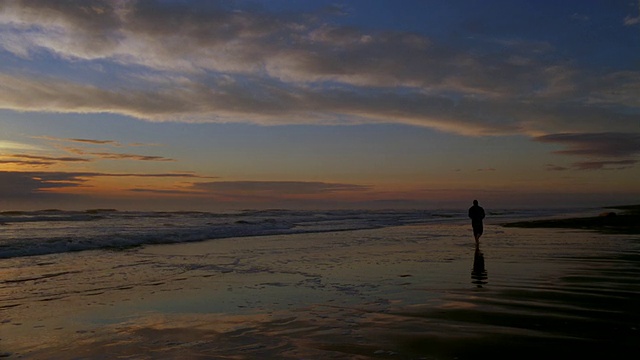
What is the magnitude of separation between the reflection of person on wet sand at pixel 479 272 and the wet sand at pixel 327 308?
0.09m

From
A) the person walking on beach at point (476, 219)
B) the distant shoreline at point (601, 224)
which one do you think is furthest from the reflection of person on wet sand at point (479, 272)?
the distant shoreline at point (601, 224)

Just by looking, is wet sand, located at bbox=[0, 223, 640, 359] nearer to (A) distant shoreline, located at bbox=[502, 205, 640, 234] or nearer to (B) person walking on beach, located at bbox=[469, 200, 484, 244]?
(B) person walking on beach, located at bbox=[469, 200, 484, 244]

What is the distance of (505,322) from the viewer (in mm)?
7180

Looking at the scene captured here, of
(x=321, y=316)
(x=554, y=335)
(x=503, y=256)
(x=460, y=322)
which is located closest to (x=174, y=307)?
(x=321, y=316)

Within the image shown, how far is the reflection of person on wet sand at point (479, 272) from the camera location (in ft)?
36.6

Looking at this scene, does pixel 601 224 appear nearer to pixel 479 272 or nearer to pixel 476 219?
pixel 476 219

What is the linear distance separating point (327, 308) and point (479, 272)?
5.68 metres

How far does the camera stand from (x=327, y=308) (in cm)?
864

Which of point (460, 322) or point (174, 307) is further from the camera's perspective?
point (174, 307)

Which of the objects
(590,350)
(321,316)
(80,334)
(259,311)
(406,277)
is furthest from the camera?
(406,277)

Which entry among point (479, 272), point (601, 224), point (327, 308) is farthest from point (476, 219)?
point (601, 224)

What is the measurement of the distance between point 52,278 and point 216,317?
711 centimetres

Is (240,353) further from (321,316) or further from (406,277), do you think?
(406,277)

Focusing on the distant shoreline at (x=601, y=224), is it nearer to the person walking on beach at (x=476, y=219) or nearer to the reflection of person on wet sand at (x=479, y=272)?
the person walking on beach at (x=476, y=219)
